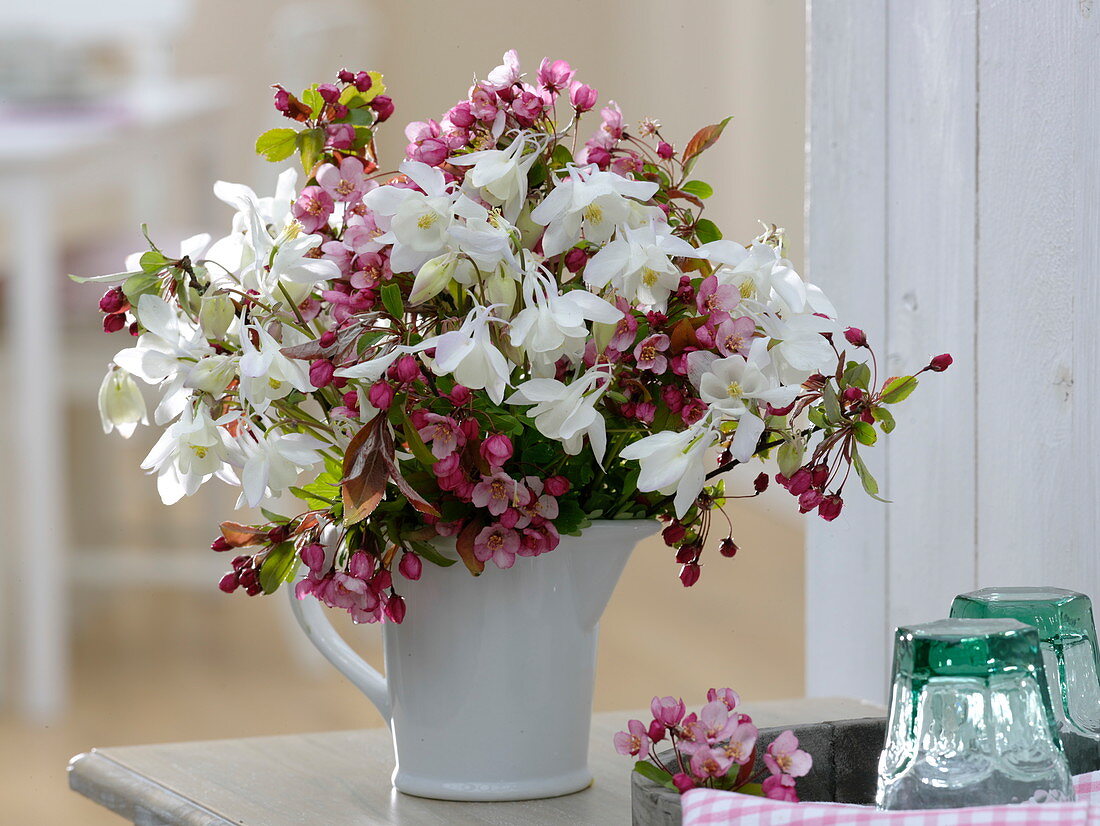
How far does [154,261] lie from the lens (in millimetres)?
640

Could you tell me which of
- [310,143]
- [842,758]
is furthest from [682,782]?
[310,143]

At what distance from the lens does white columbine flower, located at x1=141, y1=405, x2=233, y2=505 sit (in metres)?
0.61

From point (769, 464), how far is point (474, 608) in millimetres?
1795

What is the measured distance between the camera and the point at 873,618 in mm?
979

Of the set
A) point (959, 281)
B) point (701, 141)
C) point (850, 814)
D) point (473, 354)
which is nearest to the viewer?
point (850, 814)

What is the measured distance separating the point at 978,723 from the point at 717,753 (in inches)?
3.6

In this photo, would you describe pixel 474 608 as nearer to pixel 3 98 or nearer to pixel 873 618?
pixel 873 618

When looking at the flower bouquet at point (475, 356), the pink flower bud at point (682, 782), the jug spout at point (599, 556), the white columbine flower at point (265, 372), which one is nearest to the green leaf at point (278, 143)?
the flower bouquet at point (475, 356)

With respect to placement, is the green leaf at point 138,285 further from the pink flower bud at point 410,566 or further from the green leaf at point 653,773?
the green leaf at point 653,773

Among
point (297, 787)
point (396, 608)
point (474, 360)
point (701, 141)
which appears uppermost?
point (701, 141)

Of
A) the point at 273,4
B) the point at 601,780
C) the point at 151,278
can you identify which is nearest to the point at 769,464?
the point at 601,780

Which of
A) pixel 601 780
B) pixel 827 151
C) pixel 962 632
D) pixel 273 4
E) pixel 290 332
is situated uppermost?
pixel 273 4

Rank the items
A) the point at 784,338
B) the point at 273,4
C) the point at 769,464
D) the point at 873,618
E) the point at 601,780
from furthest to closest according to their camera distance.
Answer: the point at 273,4 → the point at 769,464 → the point at 873,618 → the point at 601,780 → the point at 784,338

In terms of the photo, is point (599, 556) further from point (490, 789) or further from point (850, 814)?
point (850, 814)
